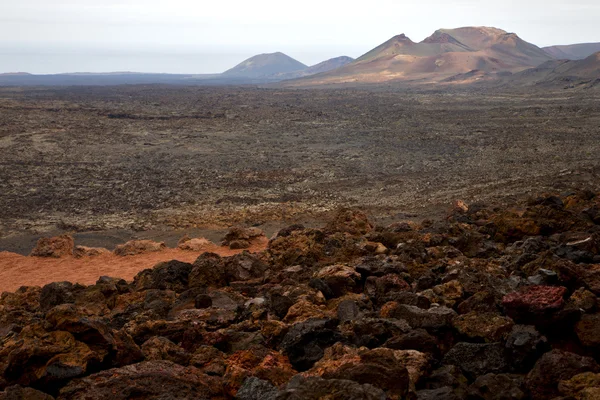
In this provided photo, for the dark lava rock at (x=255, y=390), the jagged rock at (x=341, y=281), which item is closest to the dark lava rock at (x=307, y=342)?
the dark lava rock at (x=255, y=390)

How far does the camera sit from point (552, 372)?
355cm

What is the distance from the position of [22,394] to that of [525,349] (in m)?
3.31

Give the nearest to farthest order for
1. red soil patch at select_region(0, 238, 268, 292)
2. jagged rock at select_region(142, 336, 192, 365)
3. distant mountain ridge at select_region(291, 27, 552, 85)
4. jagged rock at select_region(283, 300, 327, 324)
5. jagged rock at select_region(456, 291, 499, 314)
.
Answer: jagged rock at select_region(142, 336, 192, 365) < jagged rock at select_region(456, 291, 499, 314) < jagged rock at select_region(283, 300, 327, 324) < red soil patch at select_region(0, 238, 268, 292) < distant mountain ridge at select_region(291, 27, 552, 85)

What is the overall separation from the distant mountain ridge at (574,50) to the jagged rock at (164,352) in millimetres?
155446

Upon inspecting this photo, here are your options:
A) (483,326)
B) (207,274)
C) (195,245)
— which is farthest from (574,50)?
(483,326)

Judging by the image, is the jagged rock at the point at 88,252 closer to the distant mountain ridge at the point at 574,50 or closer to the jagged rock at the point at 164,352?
the jagged rock at the point at 164,352

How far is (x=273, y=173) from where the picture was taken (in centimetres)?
1989

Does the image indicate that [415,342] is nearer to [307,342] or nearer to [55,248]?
[307,342]

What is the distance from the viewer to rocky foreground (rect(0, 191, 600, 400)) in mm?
→ 3592

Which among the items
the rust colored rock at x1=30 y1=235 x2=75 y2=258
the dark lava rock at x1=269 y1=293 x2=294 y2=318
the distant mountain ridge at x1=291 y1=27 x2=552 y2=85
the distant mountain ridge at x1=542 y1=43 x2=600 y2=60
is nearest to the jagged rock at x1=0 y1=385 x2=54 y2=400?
the dark lava rock at x1=269 y1=293 x2=294 y2=318

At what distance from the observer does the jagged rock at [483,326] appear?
14.1 feet

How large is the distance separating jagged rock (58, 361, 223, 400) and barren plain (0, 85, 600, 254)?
9219 mm

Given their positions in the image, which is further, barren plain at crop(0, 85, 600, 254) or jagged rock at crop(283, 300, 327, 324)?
barren plain at crop(0, 85, 600, 254)

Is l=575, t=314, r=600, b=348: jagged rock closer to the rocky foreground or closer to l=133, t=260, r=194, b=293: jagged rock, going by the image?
the rocky foreground
